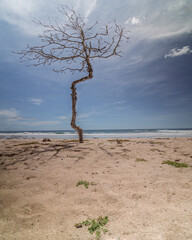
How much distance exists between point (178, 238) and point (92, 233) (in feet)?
3.09

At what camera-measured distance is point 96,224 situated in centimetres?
169

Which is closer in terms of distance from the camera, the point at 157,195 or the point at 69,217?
the point at 69,217

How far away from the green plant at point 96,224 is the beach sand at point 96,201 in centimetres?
5

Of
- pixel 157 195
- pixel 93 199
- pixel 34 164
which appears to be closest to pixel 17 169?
pixel 34 164

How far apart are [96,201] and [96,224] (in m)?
0.55

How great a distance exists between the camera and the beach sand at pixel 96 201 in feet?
5.19

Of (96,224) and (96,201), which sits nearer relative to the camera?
(96,224)

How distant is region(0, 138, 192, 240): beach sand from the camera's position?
1.58 m

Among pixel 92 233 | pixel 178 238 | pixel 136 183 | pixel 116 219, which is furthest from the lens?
pixel 136 183

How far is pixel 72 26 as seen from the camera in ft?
22.4

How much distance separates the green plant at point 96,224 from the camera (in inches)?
62.4

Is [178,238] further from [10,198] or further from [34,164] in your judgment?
[34,164]

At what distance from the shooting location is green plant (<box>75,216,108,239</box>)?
1.59 meters

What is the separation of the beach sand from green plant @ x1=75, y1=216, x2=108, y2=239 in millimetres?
51
